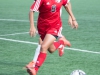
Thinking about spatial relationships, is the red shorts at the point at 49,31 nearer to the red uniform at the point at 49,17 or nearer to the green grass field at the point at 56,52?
the red uniform at the point at 49,17

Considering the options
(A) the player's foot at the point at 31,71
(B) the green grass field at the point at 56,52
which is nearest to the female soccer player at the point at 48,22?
(A) the player's foot at the point at 31,71

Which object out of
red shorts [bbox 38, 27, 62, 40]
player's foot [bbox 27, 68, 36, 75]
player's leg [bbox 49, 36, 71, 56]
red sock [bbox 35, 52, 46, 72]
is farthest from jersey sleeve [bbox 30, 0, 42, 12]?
player's leg [bbox 49, 36, 71, 56]

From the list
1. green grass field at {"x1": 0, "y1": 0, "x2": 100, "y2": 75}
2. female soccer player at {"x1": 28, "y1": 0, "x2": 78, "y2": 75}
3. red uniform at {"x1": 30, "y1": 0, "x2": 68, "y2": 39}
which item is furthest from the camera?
green grass field at {"x1": 0, "y1": 0, "x2": 100, "y2": 75}

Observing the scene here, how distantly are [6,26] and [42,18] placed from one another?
22.7 ft

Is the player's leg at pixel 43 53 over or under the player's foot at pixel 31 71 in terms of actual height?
over

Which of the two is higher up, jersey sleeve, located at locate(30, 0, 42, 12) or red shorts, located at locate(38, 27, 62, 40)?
jersey sleeve, located at locate(30, 0, 42, 12)

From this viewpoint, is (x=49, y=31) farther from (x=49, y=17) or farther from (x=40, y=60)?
(x=40, y=60)

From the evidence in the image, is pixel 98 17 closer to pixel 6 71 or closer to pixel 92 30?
pixel 92 30

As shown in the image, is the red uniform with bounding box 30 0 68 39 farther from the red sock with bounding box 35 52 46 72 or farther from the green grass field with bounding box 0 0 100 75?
the green grass field with bounding box 0 0 100 75

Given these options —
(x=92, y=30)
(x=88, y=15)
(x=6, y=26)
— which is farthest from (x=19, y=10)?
(x=92, y=30)

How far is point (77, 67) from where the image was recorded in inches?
332

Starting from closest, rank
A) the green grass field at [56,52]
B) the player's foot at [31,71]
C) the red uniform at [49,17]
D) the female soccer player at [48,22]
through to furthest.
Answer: the player's foot at [31,71], the female soccer player at [48,22], the red uniform at [49,17], the green grass field at [56,52]

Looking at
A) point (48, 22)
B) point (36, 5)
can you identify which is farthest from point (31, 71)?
point (36, 5)

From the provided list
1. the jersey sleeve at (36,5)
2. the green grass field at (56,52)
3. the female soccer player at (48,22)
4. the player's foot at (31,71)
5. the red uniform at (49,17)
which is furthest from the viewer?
the green grass field at (56,52)
